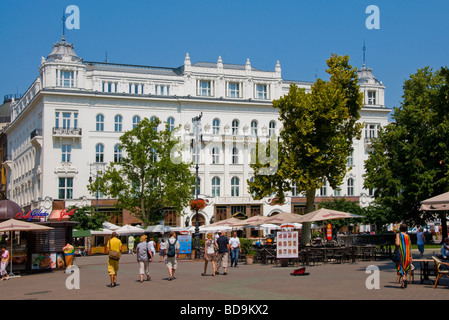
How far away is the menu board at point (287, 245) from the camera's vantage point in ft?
89.8

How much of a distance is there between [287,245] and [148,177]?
30.1 m

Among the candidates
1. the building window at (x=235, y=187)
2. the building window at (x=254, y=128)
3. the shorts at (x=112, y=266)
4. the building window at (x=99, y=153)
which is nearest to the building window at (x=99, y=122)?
the building window at (x=99, y=153)

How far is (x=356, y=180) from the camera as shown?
7594 centimetres

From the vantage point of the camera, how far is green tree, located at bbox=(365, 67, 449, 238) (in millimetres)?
40062

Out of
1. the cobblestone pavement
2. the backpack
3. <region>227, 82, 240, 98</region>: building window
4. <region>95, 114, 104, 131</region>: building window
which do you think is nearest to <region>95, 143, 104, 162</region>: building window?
<region>95, 114, 104, 131</region>: building window

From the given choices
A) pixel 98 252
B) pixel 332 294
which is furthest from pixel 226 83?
pixel 332 294

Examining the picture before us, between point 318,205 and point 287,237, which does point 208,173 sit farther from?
point 287,237

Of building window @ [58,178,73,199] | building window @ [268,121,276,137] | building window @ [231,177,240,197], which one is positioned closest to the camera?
building window @ [58,178,73,199]

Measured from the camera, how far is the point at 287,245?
2747cm

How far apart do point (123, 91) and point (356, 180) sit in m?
31.9

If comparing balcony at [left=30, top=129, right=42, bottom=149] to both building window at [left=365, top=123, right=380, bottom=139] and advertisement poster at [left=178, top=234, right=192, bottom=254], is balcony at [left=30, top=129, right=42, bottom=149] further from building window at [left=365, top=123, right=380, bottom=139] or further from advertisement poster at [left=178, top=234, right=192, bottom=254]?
building window at [left=365, top=123, right=380, bottom=139]

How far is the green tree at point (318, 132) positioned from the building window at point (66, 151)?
1352 inches

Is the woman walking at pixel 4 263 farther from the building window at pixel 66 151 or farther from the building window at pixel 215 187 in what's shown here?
the building window at pixel 215 187

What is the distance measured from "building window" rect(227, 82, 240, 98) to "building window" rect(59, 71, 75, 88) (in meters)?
18.6
